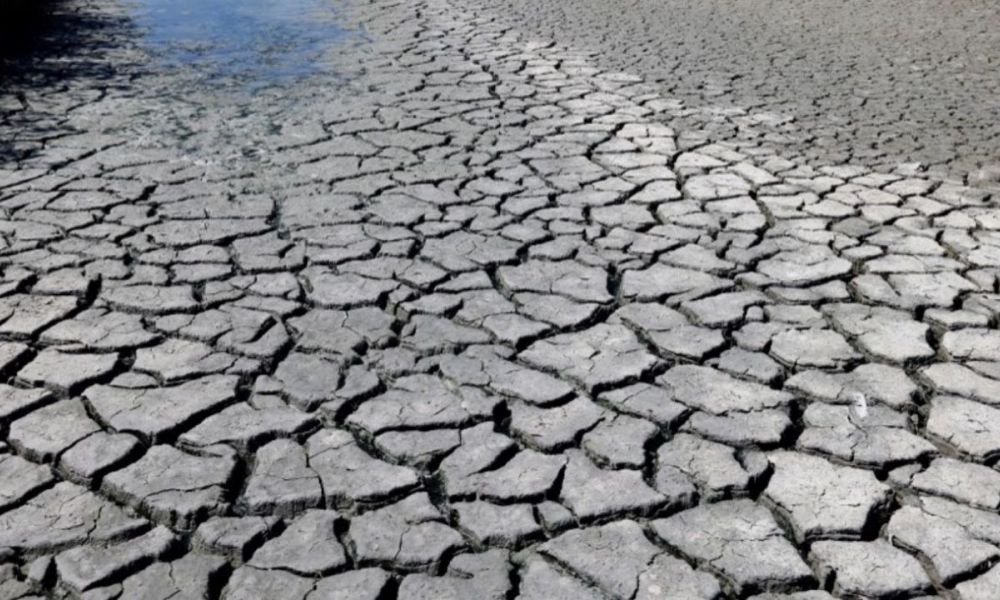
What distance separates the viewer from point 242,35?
26.6 ft

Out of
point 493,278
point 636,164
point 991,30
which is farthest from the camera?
point 991,30

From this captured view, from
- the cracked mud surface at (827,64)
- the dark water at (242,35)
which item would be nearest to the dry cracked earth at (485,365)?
the cracked mud surface at (827,64)

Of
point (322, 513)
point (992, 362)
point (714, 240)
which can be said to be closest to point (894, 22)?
point (714, 240)

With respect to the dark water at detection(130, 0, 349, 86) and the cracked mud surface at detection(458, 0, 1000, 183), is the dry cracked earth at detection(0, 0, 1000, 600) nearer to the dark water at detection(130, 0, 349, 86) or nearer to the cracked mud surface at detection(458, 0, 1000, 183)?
the cracked mud surface at detection(458, 0, 1000, 183)

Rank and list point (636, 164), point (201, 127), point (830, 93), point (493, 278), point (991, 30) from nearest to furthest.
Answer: point (493, 278), point (636, 164), point (201, 127), point (830, 93), point (991, 30)

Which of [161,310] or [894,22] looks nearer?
[161,310]

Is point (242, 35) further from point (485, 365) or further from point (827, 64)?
point (485, 365)

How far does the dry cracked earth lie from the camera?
2432 mm

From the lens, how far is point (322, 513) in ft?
8.44

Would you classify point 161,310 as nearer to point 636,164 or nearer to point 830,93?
point 636,164

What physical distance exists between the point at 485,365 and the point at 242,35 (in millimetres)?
5647

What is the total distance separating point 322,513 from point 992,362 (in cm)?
210

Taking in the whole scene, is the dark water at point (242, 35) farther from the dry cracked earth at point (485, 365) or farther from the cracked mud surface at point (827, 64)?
the cracked mud surface at point (827, 64)

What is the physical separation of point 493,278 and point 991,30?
20.7ft
